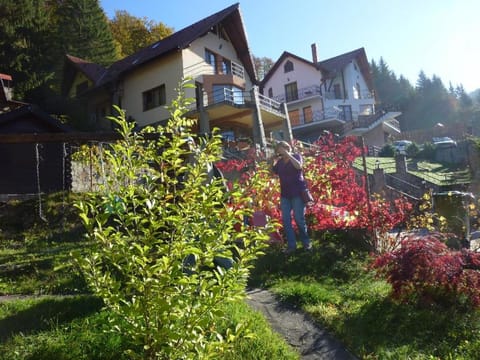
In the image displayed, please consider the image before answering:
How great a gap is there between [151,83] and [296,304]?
21451mm

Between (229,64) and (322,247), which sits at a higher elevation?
(229,64)

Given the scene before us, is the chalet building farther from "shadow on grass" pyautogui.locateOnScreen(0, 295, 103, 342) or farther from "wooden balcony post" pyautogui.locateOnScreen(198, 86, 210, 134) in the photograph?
"shadow on grass" pyautogui.locateOnScreen(0, 295, 103, 342)

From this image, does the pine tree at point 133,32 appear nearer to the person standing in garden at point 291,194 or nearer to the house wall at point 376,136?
the house wall at point 376,136

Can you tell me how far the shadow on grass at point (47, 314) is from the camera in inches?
132

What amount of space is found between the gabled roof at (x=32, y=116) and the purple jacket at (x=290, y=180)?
36.3 feet

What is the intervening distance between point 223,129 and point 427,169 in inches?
558

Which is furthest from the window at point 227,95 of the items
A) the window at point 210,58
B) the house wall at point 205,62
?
the window at point 210,58

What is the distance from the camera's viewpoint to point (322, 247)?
20.4 feet

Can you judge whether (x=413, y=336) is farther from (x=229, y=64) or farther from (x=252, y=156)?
(x=229, y=64)

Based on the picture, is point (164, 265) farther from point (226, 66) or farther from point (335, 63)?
point (335, 63)

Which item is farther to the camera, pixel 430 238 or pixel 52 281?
pixel 52 281

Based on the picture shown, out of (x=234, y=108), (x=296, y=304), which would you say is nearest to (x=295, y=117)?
(x=234, y=108)

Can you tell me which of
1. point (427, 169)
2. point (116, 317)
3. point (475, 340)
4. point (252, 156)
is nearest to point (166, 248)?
point (116, 317)

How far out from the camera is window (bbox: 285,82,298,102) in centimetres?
3834
